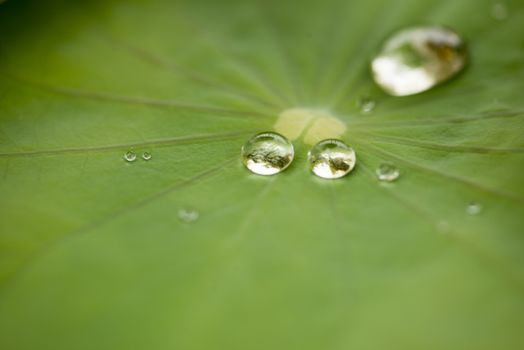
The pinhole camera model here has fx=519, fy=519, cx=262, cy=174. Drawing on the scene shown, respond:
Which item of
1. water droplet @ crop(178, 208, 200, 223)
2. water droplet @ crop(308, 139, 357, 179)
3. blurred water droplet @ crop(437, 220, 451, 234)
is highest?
water droplet @ crop(308, 139, 357, 179)

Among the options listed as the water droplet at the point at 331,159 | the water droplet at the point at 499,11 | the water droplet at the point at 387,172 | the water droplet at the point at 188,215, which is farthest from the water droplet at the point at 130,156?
the water droplet at the point at 499,11

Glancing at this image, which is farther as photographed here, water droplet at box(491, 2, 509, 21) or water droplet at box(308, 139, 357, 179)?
water droplet at box(491, 2, 509, 21)

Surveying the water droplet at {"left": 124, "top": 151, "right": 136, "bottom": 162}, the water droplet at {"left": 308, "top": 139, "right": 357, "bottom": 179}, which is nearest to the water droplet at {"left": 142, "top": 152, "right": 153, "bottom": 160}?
the water droplet at {"left": 124, "top": 151, "right": 136, "bottom": 162}

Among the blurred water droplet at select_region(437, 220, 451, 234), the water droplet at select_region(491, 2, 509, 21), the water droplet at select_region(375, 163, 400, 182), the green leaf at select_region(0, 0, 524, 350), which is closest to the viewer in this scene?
the green leaf at select_region(0, 0, 524, 350)

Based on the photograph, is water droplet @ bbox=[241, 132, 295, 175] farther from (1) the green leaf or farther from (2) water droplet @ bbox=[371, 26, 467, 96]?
(2) water droplet @ bbox=[371, 26, 467, 96]

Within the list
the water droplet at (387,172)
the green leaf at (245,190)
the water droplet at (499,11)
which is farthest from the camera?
the water droplet at (499,11)

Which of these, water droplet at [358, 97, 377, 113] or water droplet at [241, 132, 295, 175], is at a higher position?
water droplet at [358, 97, 377, 113]

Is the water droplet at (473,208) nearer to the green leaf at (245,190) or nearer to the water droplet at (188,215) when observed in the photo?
the green leaf at (245,190)

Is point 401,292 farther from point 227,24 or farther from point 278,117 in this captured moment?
point 227,24
